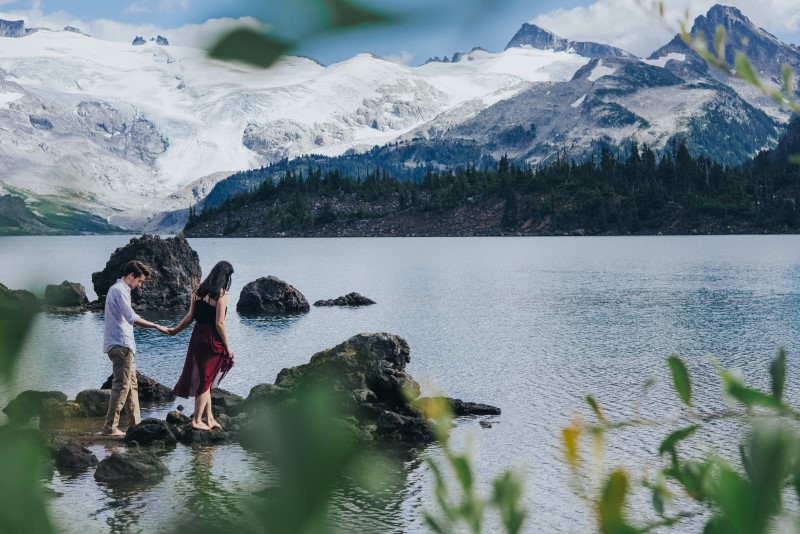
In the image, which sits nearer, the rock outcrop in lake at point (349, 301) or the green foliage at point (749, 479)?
the green foliage at point (749, 479)

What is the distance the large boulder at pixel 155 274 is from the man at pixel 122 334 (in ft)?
127

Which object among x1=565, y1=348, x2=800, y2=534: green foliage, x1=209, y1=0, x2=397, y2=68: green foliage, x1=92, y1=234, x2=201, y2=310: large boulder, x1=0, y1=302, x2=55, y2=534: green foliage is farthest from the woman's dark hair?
x1=92, y1=234, x2=201, y2=310: large boulder

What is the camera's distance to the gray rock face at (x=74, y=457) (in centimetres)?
1648

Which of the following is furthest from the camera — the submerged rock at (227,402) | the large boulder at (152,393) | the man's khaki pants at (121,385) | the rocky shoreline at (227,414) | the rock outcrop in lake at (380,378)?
the large boulder at (152,393)

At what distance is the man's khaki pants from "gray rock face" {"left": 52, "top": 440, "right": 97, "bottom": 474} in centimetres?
180

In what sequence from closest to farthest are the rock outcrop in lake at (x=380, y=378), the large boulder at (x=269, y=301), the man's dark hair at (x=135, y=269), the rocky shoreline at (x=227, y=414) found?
the rocky shoreline at (x=227, y=414) < the man's dark hair at (x=135, y=269) < the rock outcrop in lake at (x=380, y=378) < the large boulder at (x=269, y=301)

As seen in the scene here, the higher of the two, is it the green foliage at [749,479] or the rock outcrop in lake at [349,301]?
the green foliage at [749,479]

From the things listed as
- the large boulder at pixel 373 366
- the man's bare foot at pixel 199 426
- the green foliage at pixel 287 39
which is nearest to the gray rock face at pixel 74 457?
the man's bare foot at pixel 199 426

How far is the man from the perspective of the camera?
1701 centimetres

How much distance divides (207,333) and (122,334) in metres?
1.72

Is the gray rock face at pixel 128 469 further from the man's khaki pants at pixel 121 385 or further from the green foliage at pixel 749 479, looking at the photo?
the green foliage at pixel 749 479

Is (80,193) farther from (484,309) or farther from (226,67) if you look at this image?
(484,309)

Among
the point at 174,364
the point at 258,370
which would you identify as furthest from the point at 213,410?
the point at 174,364

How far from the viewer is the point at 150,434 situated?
19.3 metres
